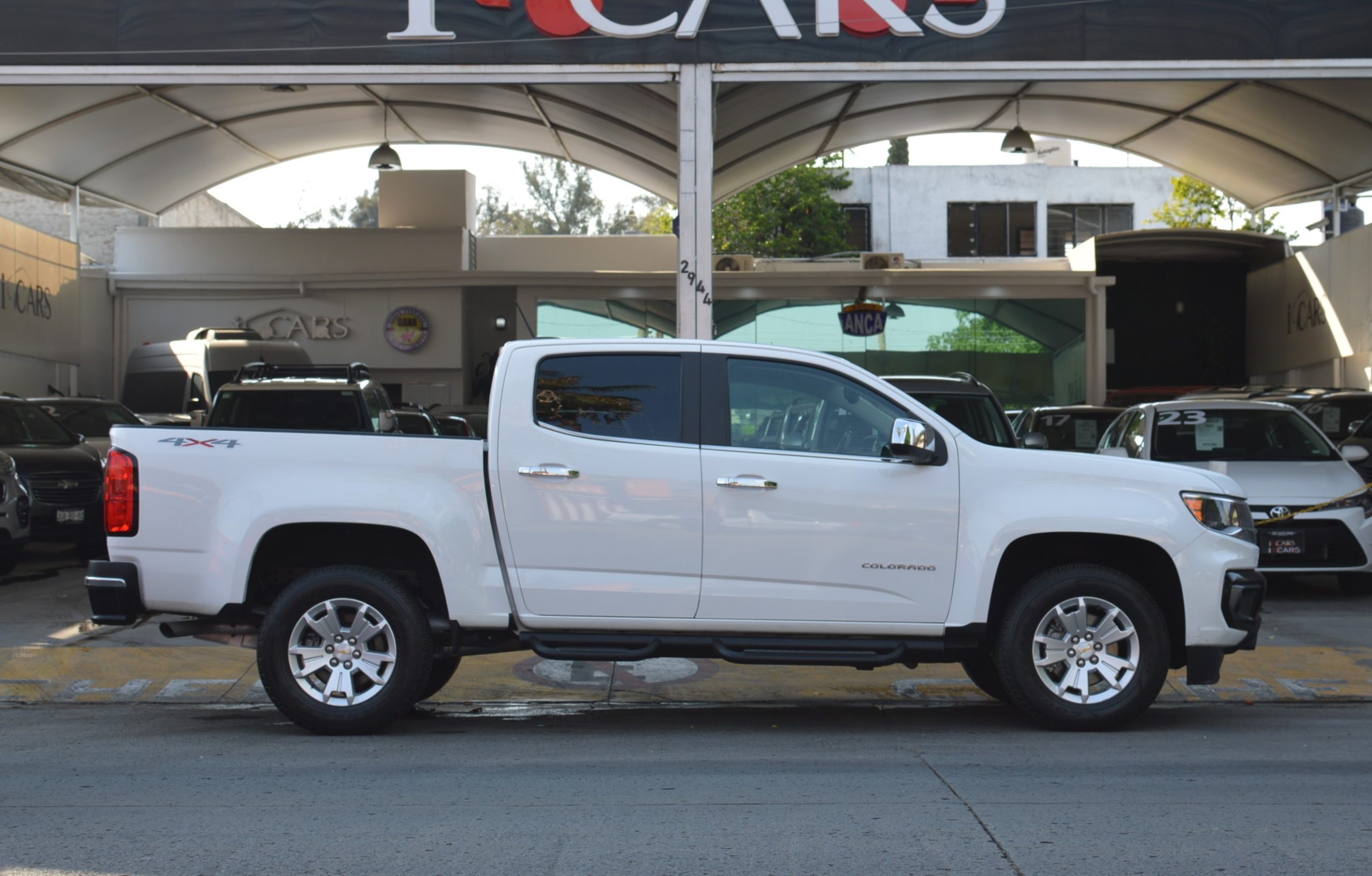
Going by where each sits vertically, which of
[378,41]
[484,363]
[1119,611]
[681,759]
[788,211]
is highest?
[788,211]

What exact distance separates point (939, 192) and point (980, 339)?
781 inches

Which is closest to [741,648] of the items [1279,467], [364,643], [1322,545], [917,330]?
[364,643]

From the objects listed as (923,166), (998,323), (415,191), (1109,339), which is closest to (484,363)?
(415,191)

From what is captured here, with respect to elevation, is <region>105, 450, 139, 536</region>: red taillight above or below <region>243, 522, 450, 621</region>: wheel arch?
above

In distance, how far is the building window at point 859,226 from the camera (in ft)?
147

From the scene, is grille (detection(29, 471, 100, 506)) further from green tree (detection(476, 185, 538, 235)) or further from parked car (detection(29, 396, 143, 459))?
green tree (detection(476, 185, 538, 235))

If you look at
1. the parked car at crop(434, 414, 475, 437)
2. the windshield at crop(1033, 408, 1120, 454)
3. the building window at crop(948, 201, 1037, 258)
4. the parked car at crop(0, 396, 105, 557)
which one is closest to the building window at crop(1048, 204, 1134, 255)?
the building window at crop(948, 201, 1037, 258)

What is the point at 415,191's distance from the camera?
2872 cm

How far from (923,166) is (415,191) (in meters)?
20.9

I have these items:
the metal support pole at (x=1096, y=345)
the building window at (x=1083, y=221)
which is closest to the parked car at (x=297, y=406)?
the metal support pole at (x=1096, y=345)

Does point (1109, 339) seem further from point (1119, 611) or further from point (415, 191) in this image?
point (1119, 611)

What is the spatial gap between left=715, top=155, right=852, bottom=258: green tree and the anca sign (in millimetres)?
28793

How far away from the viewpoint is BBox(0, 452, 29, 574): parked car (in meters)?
12.6

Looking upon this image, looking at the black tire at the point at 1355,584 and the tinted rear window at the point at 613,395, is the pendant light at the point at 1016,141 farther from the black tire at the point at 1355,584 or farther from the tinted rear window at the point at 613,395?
the tinted rear window at the point at 613,395
